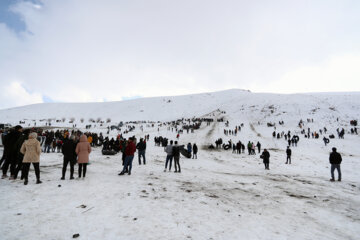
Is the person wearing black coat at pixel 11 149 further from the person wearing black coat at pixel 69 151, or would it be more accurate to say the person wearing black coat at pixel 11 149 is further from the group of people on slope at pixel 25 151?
the person wearing black coat at pixel 69 151

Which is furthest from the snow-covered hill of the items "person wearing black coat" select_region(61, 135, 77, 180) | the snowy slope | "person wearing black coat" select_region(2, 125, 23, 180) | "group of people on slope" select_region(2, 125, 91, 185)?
"person wearing black coat" select_region(2, 125, 23, 180)

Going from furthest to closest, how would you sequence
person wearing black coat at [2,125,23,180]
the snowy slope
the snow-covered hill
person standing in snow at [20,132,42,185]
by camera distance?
the snow-covered hill
person wearing black coat at [2,125,23,180]
person standing in snow at [20,132,42,185]
the snowy slope

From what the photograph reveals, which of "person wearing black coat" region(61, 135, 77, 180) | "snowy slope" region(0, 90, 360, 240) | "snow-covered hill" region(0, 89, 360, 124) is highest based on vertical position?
"snow-covered hill" region(0, 89, 360, 124)

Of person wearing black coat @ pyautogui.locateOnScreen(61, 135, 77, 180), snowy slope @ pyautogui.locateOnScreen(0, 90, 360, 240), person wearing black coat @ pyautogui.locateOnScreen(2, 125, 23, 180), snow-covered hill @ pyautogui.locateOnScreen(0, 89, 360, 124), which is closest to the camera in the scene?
snowy slope @ pyautogui.locateOnScreen(0, 90, 360, 240)

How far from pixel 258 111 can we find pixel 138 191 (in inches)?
2836

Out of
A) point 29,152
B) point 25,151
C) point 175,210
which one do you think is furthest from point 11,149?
point 175,210

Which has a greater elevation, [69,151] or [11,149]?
[11,149]

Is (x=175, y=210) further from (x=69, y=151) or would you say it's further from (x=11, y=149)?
(x=11, y=149)

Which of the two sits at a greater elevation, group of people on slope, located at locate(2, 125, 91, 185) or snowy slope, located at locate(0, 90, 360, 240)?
Result: group of people on slope, located at locate(2, 125, 91, 185)

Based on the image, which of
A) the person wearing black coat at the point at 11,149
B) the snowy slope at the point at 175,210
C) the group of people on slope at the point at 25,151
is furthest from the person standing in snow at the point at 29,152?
the person wearing black coat at the point at 11,149

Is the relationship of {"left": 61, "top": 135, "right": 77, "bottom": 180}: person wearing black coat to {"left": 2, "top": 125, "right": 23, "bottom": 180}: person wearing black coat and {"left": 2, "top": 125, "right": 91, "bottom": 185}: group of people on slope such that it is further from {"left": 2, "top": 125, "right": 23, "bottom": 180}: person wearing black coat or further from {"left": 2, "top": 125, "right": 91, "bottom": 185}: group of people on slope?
{"left": 2, "top": 125, "right": 23, "bottom": 180}: person wearing black coat

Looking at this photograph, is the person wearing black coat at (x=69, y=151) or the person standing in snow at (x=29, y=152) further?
the person wearing black coat at (x=69, y=151)

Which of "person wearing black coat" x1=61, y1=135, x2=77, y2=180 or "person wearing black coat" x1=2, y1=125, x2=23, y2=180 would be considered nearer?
"person wearing black coat" x1=2, y1=125, x2=23, y2=180

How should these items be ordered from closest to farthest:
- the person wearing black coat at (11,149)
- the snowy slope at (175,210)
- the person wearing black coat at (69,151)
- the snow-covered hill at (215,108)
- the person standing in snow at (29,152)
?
the snowy slope at (175,210) → the person standing in snow at (29,152) → the person wearing black coat at (11,149) → the person wearing black coat at (69,151) → the snow-covered hill at (215,108)
